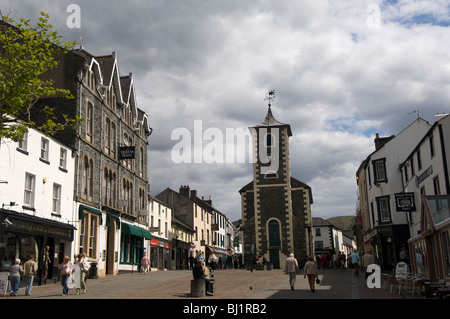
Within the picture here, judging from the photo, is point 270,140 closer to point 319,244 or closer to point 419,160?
point 419,160

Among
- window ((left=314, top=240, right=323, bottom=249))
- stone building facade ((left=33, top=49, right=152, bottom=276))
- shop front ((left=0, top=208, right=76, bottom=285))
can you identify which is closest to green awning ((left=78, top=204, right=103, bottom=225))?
stone building facade ((left=33, top=49, right=152, bottom=276))

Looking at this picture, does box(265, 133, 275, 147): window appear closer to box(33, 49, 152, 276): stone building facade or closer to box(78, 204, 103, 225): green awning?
box(33, 49, 152, 276): stone building facade

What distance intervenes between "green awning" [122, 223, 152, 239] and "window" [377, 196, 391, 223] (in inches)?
799

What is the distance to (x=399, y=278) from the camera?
17.7 meters

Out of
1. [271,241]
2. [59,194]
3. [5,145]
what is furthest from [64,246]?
[271,241]

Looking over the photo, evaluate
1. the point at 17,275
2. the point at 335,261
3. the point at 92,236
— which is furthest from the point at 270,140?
the point at 17,275

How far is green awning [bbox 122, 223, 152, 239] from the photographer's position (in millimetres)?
35969

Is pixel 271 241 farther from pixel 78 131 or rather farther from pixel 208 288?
pixel 208 288

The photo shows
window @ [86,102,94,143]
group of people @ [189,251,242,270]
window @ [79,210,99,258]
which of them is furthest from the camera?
window @ [86,102,94,143]

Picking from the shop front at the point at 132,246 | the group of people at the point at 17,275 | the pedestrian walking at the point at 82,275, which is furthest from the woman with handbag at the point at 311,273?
the shop front at the point at 132,246

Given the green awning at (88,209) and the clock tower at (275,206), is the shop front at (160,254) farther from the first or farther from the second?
the green awning at (88,209)

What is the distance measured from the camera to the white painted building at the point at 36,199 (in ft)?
69.2

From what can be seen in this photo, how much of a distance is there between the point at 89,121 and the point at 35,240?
1009 cm

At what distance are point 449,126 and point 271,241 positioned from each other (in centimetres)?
3025
